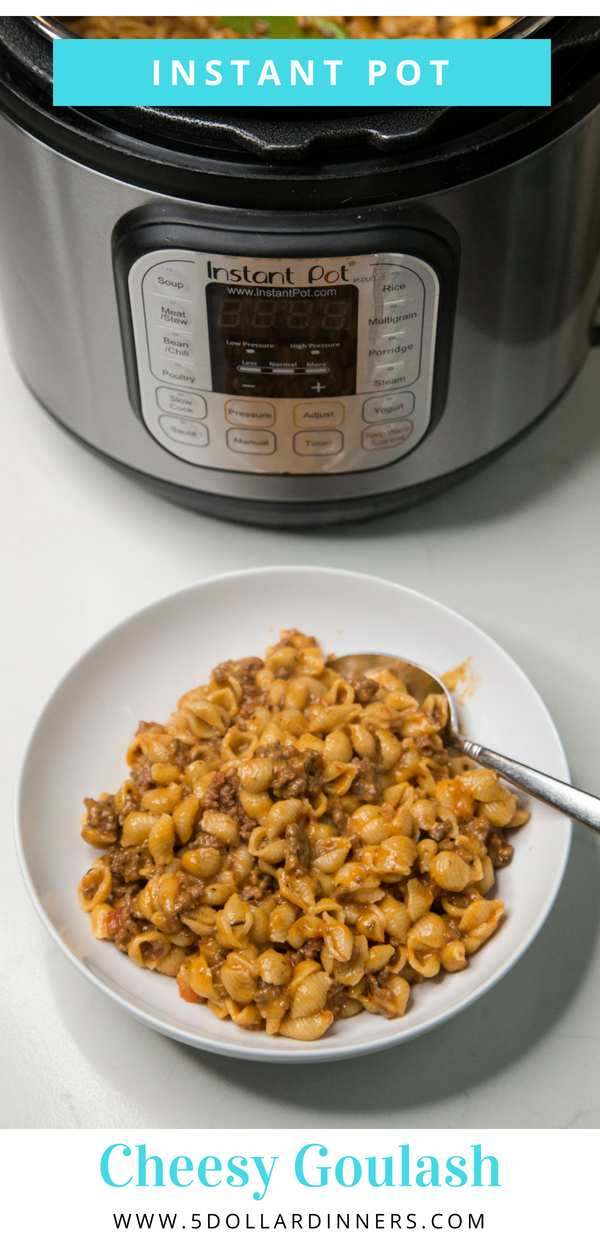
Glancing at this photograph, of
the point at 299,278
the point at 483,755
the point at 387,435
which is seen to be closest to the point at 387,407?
the point at 387,435

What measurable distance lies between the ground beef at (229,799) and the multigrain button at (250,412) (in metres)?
0.32

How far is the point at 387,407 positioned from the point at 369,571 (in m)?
0.24

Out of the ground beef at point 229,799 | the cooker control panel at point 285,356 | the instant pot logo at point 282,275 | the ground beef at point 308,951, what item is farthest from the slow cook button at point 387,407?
the ground beef at point 308,951

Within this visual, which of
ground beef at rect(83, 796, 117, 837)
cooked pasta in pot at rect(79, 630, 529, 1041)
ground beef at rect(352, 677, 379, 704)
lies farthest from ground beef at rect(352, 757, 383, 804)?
ground beef at rect(83, 796, 117, 837)

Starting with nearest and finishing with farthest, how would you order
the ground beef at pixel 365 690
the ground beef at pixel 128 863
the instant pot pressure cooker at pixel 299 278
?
1. the instant pot pressure cooker at pixel 299 278
2. the ground beef at pixel 128 863
3. the ground beef at pixel 365 690

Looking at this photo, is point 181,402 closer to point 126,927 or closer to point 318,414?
point 318,414

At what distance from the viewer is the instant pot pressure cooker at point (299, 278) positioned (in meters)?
0.87

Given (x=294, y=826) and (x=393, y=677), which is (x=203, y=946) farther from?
(x=393, y=677)

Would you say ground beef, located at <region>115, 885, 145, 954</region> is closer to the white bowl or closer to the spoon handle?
the white bowl

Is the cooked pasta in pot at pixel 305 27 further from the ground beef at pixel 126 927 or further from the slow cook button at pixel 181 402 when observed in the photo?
the ground beef at pixel 126 927

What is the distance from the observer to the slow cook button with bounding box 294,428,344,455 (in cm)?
106

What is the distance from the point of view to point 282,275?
2.98 feet

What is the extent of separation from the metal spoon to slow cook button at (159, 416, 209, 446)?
0.85 ft

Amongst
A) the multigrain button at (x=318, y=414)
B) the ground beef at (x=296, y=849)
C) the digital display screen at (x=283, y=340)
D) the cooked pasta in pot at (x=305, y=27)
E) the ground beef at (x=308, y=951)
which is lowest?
the ground beef at (x=308, y=951)
